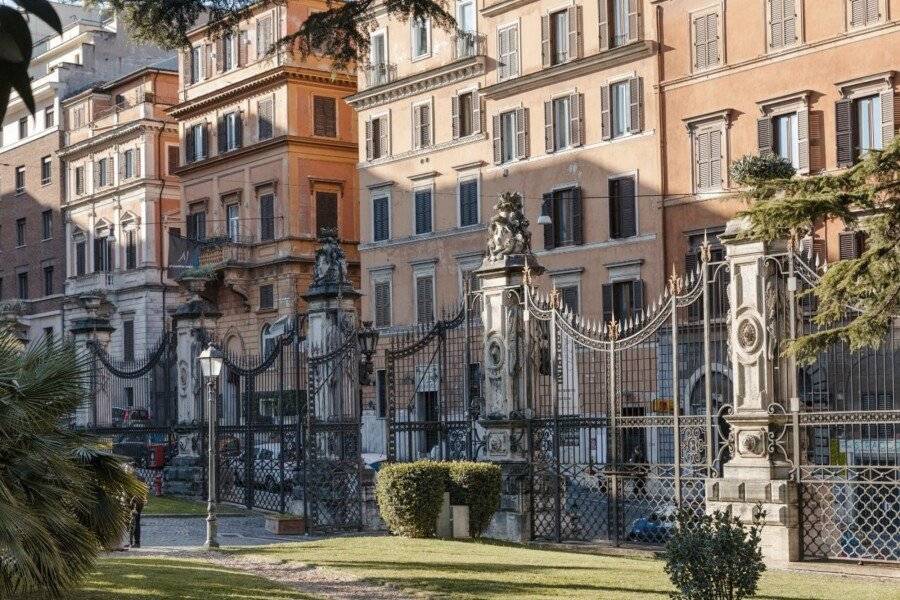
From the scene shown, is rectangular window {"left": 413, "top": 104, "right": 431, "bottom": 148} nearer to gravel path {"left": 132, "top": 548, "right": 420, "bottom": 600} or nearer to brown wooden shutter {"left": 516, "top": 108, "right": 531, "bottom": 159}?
brown wooden shutter {"left": 516, "top": 108, "right": 531, "bottom": 159}

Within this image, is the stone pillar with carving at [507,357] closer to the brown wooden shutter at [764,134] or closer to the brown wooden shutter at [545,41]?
the brown wooden shutter at [764,134]

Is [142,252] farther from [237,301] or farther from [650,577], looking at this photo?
[650,577]

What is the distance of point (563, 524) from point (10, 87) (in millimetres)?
16389

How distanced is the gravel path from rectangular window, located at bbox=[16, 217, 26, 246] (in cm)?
5472

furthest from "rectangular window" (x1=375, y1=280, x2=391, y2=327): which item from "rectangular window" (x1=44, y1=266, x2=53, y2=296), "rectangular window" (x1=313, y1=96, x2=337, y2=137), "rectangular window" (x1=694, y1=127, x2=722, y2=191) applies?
"rectangular window" (x1=44, y1=266, x2=53, y2=296)

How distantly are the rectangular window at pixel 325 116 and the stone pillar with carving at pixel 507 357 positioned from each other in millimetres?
34641

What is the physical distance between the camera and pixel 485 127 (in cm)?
4641

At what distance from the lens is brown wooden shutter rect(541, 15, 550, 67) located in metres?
43.8

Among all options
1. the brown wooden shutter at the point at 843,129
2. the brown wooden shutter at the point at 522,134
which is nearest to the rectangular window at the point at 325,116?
the brown wooden shutter at the point at 522,134

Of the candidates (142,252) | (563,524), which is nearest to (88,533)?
(563,524)

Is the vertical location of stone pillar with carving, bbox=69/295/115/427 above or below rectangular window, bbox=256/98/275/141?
below

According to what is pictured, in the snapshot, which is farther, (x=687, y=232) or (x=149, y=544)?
(x=687, y=232)

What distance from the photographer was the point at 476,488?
62.7ft

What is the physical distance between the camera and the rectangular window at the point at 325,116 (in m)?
53.8
